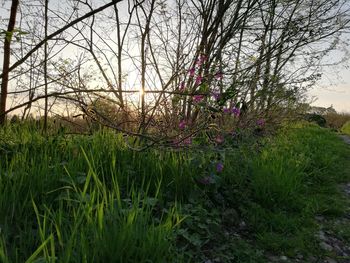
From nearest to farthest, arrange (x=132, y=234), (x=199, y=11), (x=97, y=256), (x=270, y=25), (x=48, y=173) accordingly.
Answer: (x=97, y=256), (x=132, y=234), (x=48, y=173), (x=199, y=11), (x=270, y=25)

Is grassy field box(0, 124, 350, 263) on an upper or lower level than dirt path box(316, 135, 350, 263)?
upper

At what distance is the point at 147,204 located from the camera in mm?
2373

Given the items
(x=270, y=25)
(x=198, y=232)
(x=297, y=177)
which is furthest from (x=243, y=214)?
(x=270, y=25)

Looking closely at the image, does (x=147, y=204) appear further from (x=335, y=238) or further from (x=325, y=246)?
(x=335, y=238)

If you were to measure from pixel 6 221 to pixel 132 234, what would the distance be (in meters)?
0.84

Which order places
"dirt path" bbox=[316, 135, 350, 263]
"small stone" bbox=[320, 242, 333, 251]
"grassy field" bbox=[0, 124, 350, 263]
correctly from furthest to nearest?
"small stone" bbox=[320, 242, 333, 251] → "dirt path" bbox=[316, 135, 350, 263] → "grassy field" bbox=[0, 124, 350, 263]

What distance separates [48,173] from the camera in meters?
2.81

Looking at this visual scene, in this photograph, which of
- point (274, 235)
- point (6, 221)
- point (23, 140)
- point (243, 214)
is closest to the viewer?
point (6, 221)

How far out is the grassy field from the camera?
2.00 m

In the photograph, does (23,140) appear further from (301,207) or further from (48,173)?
(301,207)

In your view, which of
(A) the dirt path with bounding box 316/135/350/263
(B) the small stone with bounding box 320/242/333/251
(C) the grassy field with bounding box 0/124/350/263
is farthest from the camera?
(B) the small stone with bounding box 320/242/333/251

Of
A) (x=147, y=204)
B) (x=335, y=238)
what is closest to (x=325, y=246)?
(x=335, y=238)

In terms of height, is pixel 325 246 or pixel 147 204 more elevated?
pixel 147 204

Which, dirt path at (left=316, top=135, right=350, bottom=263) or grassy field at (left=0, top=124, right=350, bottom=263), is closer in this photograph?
grassy field at (left=0, top=124, right=350, bottom=263)
